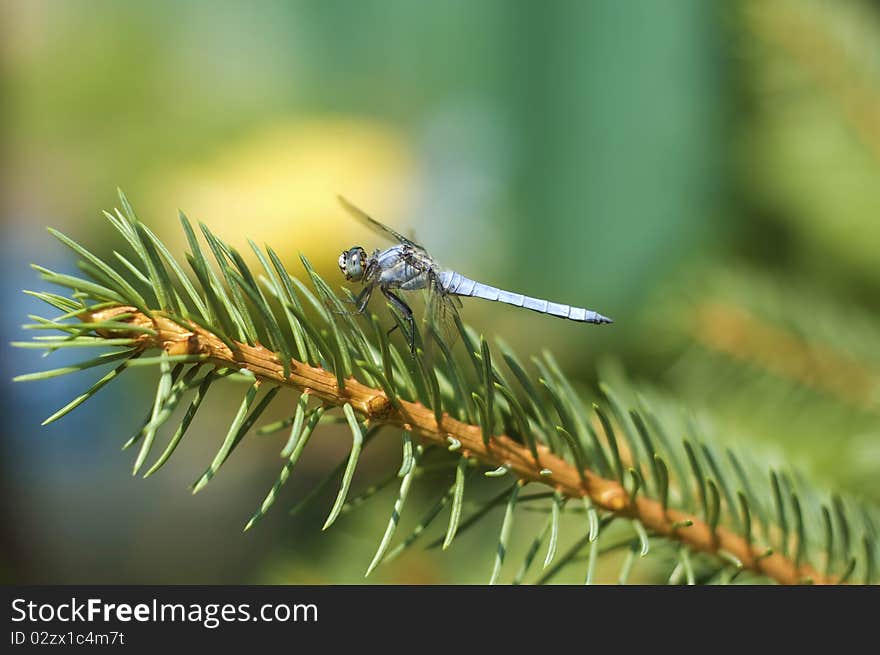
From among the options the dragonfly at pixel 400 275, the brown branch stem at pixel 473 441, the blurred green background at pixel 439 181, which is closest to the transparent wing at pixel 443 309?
the dragonfly at pixel 400 275

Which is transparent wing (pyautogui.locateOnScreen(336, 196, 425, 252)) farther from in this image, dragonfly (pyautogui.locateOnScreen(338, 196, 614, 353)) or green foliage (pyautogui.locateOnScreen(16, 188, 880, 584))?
green foliage (pyautogui.locateOnScreen(16, 188, 880, 584))

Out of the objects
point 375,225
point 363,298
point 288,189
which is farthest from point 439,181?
point 363,298

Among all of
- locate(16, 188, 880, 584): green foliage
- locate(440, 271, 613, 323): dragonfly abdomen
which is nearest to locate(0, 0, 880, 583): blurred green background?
locate(440, 271, 613, 323): dragonfly abdomen

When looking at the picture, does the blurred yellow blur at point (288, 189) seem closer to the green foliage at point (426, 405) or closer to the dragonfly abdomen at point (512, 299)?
the dragonfly abdomen at point (512, 299)

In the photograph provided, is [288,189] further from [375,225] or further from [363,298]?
[363,298]

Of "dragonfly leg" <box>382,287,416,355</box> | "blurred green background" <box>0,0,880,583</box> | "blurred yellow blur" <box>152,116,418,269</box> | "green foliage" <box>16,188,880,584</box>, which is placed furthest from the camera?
"blurred yellow blur" <box>152,116,418,269</box>
